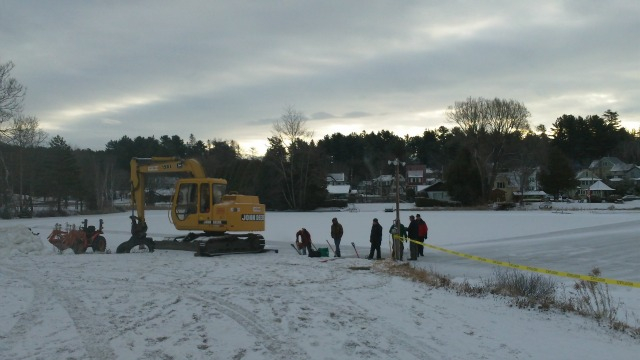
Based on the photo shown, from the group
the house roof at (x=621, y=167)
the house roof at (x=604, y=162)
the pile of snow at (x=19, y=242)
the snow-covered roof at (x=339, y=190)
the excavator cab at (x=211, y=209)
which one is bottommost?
the pile of snow at (x=19, y=242)

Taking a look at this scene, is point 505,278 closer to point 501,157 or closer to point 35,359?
point 35,359

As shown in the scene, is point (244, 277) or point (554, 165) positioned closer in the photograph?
point (244, 277)

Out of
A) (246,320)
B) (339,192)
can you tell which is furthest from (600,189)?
(246,320)

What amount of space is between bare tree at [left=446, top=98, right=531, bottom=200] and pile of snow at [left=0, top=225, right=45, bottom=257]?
66876 mm

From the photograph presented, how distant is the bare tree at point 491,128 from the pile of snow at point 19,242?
219 feet

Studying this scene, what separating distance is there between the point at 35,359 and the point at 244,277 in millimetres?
6706

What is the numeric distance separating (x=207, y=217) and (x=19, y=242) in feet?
21.7

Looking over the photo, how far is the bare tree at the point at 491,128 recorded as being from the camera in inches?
3135

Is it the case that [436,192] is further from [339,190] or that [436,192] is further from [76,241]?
[76,241]

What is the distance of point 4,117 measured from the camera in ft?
126

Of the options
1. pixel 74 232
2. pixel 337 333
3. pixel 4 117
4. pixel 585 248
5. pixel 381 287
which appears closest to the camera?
pixel 337 333

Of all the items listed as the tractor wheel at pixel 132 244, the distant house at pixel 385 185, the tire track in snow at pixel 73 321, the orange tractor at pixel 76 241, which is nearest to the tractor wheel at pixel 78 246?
the orange tractor at pixel 76 241

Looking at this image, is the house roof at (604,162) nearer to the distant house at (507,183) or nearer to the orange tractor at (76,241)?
the distant house at (507,183)

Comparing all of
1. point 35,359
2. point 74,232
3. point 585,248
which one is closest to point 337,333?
point 35,359
